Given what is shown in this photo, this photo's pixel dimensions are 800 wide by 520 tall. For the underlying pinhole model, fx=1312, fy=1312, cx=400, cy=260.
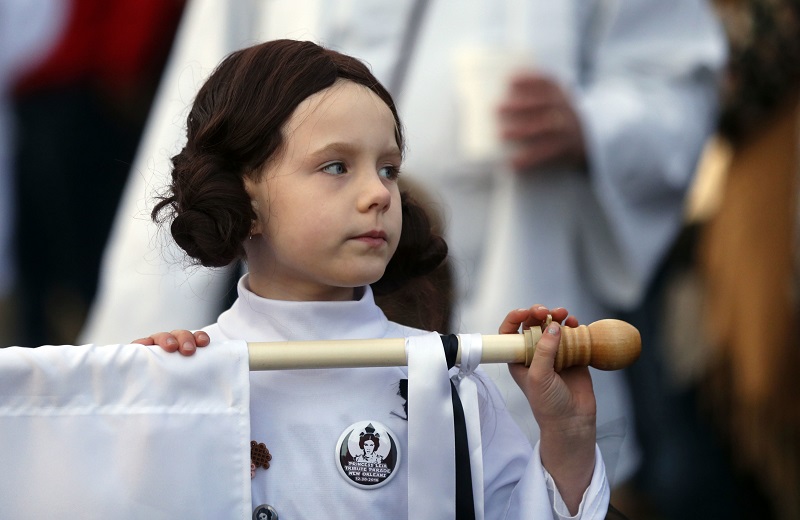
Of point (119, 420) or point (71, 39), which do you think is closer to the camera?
point (119, 420)

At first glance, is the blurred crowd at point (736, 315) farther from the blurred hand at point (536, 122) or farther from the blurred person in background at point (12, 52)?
the blurred person in background at point (12, 52)

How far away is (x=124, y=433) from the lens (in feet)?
5.27

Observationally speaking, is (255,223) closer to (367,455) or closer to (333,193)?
(333,193)

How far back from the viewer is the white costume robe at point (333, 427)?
1.66 metres

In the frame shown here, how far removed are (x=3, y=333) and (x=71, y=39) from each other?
1103 mm

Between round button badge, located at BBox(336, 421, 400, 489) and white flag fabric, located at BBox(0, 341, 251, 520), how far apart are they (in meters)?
0.13

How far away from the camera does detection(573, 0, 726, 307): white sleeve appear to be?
2.70 m

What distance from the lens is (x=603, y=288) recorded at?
2.76 m

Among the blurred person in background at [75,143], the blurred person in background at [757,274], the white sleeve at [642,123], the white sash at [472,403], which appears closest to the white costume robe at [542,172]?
the white sleeve at [642,123]

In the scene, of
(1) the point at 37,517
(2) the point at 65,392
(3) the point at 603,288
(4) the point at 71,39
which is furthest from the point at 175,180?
(4) the point at 71,39

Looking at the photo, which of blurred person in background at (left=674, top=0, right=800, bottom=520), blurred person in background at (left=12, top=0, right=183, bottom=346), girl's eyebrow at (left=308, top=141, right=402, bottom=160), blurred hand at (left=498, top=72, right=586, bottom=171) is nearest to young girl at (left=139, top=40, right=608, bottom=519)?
girl's eyebrow at (left=308, top=141, right=402, bottom=160)

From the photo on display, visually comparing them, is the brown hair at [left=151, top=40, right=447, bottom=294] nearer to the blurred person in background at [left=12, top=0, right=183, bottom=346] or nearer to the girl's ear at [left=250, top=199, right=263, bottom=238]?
the girl's ear at [left=250, top=199, right=263, bottom=238]

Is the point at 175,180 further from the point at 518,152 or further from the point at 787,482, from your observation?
the point at 787,482

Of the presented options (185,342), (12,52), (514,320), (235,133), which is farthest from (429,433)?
(12,52)
